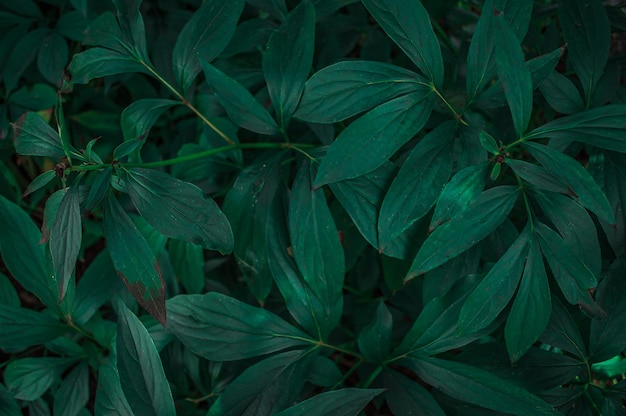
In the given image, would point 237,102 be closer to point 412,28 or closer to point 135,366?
point 412,28

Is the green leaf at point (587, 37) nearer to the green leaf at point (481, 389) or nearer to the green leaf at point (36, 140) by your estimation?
the green leaf at point (481, 389)

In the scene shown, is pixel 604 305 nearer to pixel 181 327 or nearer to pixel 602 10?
pixel 602 10

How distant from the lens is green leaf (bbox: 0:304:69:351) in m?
0.99

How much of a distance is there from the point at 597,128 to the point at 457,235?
23 cm

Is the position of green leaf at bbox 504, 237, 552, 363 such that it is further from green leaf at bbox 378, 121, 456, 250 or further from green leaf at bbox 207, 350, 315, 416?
green leaf at bbox 207, 350, 315, 416

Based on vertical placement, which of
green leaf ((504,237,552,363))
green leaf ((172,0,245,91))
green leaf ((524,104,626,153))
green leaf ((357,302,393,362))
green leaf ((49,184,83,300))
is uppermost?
green leaf ((172,0,245,91))

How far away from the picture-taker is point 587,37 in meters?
0.89

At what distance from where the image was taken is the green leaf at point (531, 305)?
780mm

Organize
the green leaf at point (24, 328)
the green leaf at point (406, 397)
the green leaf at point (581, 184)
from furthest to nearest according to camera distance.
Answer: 1. the green leaf at point (24, 328)
2. the green leaf at point (406, 397)
3. the green leaf at point (581, 184)

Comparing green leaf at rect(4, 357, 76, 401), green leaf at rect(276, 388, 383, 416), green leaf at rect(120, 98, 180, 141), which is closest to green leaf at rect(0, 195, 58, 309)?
green leaf at rect(4, 357, 76, 401)

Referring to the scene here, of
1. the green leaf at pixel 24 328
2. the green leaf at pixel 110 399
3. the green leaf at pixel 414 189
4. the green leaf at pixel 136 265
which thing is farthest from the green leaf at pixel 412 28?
the green leaf at pixel 24 328

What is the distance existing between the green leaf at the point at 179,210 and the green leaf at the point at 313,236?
0.37ft

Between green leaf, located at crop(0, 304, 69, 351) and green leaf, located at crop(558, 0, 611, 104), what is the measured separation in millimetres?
956

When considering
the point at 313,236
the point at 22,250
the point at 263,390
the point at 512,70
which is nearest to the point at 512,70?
the point at 512,70
